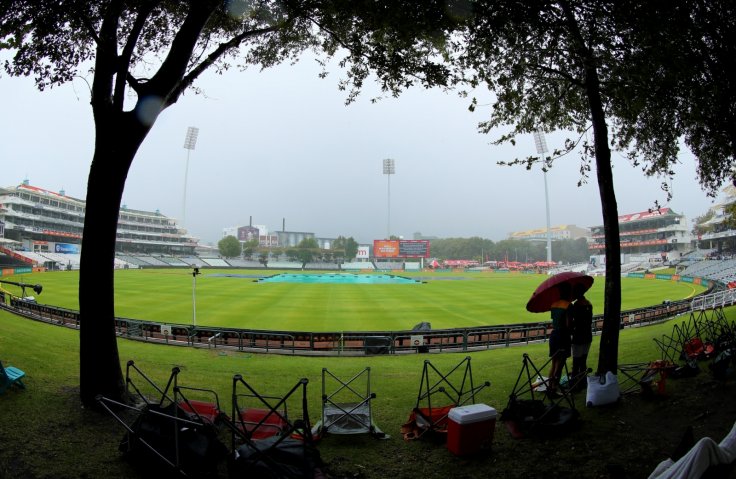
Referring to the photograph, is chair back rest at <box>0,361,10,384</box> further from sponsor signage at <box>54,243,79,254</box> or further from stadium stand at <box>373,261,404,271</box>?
stadium stand at <box>373,261,404,271</box>

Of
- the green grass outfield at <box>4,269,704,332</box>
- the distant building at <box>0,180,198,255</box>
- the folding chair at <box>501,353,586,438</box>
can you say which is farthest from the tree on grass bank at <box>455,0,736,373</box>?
the distant building at <box>0,180,198,255</box>

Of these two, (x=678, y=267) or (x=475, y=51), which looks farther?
(x=678, y=267)

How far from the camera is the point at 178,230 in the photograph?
12988 centimetres

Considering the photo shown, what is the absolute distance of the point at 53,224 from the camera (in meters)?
92.2

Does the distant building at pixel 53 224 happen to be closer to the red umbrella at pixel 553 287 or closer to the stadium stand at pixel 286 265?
the stadium stand at pixel 286 265

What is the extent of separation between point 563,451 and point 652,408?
2.01 meters

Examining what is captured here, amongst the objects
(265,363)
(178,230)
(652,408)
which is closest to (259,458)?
(652,408)

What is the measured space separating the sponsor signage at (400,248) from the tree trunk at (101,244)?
96.1 metres

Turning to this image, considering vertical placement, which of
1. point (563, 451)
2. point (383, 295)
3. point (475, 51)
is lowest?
point (383, 295)

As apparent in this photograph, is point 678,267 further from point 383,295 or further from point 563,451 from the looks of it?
point 563,451

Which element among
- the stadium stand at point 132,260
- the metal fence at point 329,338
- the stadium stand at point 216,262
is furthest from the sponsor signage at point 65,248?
the metal fence at point 329,338

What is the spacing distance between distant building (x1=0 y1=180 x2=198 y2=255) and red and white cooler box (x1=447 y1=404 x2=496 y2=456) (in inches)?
3676

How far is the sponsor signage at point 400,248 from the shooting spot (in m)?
103

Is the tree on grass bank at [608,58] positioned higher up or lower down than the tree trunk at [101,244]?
higher up
